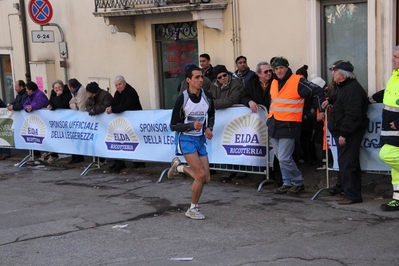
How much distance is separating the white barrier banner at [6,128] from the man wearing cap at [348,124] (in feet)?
24.9

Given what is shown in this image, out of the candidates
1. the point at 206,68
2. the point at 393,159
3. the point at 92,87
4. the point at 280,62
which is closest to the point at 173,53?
the point at 206,68

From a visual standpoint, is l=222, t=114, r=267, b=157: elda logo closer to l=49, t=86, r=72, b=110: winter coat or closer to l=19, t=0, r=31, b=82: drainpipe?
l=49, t=86, r=72, b=110: winter coat

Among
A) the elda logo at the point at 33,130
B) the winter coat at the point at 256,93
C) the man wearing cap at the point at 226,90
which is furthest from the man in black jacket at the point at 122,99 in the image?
the winter coat at the point at 256,93

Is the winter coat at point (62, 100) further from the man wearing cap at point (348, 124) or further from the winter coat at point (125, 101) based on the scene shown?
the man wearing cap at point (348, 124)

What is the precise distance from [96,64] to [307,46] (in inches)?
250

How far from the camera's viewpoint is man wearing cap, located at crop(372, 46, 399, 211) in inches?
307

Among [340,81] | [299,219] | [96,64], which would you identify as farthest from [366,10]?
[96,64]

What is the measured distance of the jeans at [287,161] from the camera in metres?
9.05

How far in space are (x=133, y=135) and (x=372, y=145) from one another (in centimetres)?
443

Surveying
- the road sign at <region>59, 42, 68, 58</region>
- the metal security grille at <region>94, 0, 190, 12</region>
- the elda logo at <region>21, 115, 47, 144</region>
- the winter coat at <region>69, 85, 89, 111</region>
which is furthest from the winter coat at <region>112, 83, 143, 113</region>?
the road sign at <region>59, 42, 68, 58</region>

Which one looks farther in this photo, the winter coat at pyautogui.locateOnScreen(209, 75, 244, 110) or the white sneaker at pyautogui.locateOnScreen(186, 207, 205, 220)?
the winter coat at pyautogui.locateOnScreen(209, 75, 244, 110)

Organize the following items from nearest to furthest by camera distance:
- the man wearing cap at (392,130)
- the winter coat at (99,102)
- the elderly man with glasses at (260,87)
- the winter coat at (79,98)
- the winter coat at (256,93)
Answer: the man wearing cap at (392,130) → the elderly man with glasses at (260,87) → the winter coat at (256,93) → the winter coat at (99,102) → the winter coat at (79,98)

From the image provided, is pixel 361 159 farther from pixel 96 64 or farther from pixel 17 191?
pixel 96 64

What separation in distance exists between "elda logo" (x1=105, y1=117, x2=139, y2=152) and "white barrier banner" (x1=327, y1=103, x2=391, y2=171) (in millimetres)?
4227
